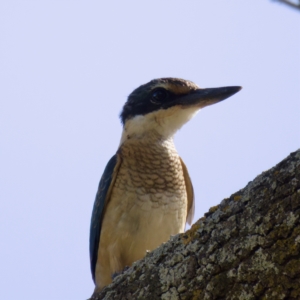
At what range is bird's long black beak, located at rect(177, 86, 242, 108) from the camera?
6266mm

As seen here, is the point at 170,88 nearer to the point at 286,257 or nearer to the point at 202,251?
the point at 202,251

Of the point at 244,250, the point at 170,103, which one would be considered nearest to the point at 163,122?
the point at 170,103

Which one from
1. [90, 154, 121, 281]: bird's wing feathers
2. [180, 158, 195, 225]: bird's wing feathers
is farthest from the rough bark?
[180, 158, 195, 225]: bird's wing feathers

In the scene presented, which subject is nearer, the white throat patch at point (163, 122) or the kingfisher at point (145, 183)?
the kingfisher at point (145, 183)

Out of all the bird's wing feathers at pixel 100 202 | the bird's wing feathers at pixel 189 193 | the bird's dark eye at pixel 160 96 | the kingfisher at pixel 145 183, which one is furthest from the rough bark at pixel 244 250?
the bird's dark eye at pixel 160 96

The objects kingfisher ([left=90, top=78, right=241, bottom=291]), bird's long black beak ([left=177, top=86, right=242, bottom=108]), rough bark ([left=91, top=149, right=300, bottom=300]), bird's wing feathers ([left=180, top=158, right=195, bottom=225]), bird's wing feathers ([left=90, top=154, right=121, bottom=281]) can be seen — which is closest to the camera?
rough bark ([left=91, top=149, right=300, bottom=300])

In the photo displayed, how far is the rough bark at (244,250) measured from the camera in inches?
103

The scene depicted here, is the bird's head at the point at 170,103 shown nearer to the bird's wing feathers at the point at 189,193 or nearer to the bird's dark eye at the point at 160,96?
the bird's dark eye at the point at 160,96

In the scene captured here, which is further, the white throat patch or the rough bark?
the white throat patch

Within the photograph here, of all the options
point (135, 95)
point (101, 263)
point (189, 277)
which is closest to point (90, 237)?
point (101, 263)

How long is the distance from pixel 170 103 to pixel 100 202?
1344 millimetres

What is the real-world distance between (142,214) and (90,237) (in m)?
0.76

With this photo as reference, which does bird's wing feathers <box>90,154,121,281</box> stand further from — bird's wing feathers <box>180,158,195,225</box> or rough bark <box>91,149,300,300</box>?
rough bark <box>91,149,300,300</box>

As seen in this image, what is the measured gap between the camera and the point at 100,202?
587cm
